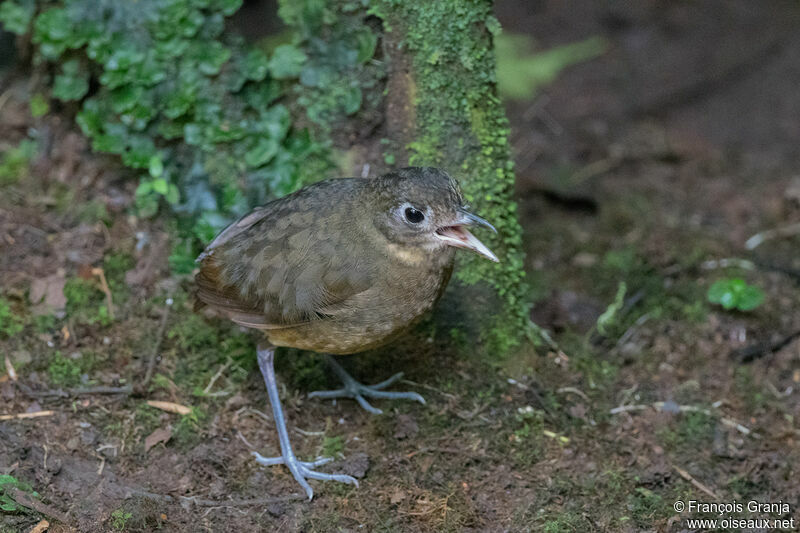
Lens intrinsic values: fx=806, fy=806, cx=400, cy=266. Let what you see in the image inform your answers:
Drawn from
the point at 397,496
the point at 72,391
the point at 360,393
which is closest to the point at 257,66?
the point at 360,393

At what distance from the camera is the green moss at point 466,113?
14.2 feet

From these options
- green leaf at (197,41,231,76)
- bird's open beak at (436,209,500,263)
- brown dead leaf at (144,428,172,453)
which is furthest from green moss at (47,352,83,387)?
bird's open beak at (436,209,500,263)

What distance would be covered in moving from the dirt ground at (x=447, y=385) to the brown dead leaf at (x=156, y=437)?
11 mm

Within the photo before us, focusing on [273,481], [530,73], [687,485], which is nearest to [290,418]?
[273,481]

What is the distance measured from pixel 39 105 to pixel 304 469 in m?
3.43

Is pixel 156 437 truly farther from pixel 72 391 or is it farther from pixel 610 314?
pixel 610 314

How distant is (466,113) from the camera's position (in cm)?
447

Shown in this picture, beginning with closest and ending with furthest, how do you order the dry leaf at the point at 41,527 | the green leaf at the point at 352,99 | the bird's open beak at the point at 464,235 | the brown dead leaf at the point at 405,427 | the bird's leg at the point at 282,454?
the dry leaf at the point at 41,527
the bird's open beak at the point at 464,235
the bird's leg at the point at 282,454
the brown dead leaf at the point at 405,427
the green leaf at the point at 352,99

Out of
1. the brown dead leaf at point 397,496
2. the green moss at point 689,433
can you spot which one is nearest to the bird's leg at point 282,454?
the brown dead leaf at point 397,496

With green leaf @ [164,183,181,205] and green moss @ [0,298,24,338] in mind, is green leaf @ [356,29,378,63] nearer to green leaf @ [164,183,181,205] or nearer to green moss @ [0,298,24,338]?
green leaf @ [164,183,181,205]

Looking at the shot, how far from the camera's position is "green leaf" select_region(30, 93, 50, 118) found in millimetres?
5758

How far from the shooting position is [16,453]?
403cm

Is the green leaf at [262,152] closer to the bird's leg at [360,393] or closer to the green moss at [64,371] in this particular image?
the bird's leg at [360,393]

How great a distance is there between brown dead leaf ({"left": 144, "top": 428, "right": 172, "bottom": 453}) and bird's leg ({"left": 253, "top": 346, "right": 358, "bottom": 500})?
0.48 meters
